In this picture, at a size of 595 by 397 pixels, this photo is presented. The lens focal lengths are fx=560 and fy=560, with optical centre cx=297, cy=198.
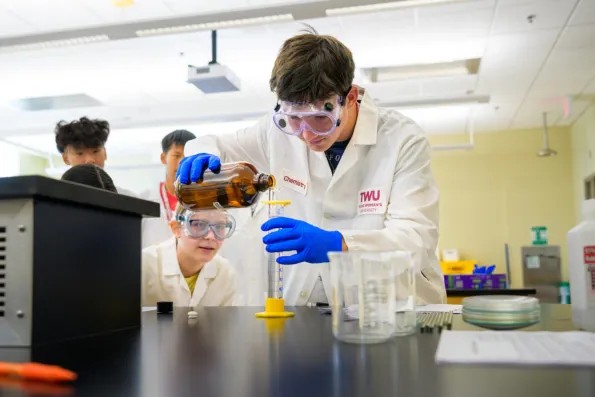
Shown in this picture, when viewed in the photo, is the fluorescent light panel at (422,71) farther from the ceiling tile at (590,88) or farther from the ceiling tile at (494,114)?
the ceiling tile at (590,88)

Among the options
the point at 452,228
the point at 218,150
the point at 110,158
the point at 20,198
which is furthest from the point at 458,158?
the point at 20,198

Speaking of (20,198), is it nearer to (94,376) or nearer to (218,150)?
(94,376)

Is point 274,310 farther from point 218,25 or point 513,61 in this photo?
point 513,61

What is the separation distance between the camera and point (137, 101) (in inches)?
272

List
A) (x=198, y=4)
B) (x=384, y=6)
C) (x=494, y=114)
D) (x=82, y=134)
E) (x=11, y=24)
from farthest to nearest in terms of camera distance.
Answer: (x=494, y=114), (x=11, y=24), (x=198, y=4), (x=384, y=6), (x=82, y=134)

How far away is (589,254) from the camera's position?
0.94 metres

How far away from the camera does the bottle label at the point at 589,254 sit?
3.08 ft

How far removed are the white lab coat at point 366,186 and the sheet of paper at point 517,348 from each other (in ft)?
2.44

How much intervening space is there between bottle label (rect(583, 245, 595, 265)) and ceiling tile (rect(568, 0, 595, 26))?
4311 millimetres

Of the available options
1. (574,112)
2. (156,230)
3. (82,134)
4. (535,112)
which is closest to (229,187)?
(82,134)

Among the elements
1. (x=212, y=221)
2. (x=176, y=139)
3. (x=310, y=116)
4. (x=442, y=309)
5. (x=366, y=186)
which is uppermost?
(x=176, y=139)

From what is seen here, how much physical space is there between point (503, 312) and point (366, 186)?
2.98ft

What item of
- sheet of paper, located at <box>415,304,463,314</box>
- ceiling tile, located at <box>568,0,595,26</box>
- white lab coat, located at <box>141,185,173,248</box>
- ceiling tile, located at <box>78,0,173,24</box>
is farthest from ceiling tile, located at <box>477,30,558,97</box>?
sheet of paper, located at <box>415,304,463,314</box>

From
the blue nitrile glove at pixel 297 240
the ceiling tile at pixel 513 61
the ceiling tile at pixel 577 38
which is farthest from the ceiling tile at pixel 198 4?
the blue nitrile glove at pixel 297 240
